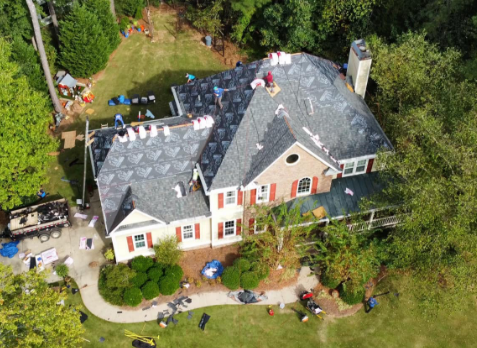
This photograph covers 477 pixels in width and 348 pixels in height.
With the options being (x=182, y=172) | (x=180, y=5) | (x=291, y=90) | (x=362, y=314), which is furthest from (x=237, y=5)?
(x=362, y=314)

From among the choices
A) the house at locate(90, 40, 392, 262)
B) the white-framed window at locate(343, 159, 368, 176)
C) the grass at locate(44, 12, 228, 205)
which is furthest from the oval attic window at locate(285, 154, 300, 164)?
the grass at locate(44, 12, 228, 205)

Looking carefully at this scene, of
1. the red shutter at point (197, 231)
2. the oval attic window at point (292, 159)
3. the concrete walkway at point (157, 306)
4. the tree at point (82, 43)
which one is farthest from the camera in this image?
the tree at point (82, 43)

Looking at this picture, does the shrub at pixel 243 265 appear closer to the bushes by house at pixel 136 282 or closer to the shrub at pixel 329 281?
the bushes by house at pixel 136 282

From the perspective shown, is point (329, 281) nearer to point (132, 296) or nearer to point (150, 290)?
point (150, 290)

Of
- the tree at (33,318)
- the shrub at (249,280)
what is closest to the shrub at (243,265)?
the shrub at (249,280)

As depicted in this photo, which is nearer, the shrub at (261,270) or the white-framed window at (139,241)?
the shrub at (261,270)

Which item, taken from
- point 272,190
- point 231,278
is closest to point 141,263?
point 231,278
